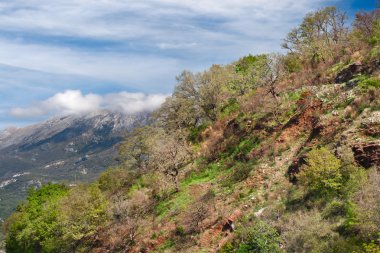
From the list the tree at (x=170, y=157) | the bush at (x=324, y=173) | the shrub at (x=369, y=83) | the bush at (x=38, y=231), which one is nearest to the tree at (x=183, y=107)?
the tree at (x=170, y=157)

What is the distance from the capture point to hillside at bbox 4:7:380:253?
22.5 m

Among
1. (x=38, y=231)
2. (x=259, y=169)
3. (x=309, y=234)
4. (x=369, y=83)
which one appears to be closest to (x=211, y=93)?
(x=259, y=169)

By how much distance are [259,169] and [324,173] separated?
30.7ft

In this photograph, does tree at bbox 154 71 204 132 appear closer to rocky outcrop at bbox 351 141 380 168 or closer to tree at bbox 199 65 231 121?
tree at bbox 199 65 231 121

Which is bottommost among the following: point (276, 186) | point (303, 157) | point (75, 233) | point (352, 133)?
point (75, 233)

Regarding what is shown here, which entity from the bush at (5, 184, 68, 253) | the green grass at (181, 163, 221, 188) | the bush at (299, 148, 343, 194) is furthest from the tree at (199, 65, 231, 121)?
the bush at (299, 148, 343, 194)

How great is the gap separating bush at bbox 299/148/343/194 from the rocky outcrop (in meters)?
1.48

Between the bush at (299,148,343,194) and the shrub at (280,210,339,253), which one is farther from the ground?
the bush at (299,148,343,194)

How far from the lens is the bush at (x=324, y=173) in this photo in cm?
2369

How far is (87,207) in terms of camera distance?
4356cm

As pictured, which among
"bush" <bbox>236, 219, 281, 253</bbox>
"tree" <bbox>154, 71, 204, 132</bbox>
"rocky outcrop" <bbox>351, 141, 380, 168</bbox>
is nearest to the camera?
"bush" <bbox>236, 219, 281, 253</bbox>

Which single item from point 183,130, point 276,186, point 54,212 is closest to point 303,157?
point 276,186

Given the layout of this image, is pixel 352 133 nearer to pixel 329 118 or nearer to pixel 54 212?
pixel 329 118

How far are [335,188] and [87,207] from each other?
99.1ft
